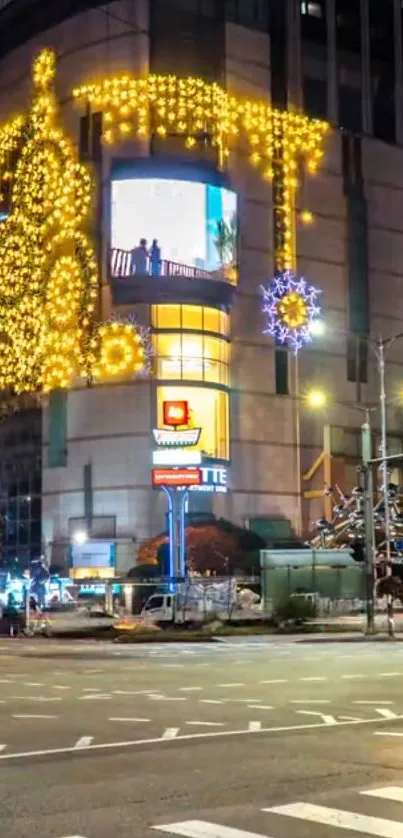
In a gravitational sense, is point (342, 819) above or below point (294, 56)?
below

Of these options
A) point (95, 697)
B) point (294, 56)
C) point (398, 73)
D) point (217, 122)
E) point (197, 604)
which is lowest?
point (95, 697)

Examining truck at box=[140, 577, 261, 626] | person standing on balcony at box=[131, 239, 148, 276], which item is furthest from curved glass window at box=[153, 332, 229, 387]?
truck at box=[140, 577, 261, 626]

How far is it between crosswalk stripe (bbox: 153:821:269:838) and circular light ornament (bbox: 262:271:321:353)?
55.1m

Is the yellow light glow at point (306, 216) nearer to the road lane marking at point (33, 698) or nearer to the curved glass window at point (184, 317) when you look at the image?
the curved glass window at point (184, 317)

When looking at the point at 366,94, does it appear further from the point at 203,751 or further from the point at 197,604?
the point at 203,751

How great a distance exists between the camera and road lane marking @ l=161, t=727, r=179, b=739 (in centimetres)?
1300

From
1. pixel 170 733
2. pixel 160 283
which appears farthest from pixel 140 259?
pixel 170 733

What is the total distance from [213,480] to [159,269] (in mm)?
11681

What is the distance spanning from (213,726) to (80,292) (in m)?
41.0

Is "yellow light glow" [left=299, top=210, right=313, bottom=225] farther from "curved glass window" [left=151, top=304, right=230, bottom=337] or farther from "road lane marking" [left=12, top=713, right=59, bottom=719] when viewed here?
"road lane marking" [left=12, top=713, right=59, bottom=719]

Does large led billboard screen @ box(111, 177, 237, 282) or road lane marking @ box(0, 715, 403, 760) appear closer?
road lane marking @ box(0, 715, 403, 760)

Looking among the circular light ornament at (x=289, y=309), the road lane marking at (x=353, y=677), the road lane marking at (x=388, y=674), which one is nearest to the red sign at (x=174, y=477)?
the circular light ornament at (x=289, y=309)

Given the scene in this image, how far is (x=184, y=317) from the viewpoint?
60094mm

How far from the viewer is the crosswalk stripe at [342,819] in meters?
7.81
